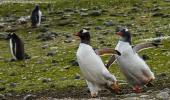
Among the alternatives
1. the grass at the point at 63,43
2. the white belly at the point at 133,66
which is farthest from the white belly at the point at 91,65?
the grass at the point at 63,43

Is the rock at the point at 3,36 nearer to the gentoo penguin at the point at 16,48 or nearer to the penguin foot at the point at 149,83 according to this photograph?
the gentoo penguin at the point at 16,48

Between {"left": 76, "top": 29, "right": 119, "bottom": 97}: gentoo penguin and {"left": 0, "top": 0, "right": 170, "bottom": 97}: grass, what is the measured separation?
6.71ft

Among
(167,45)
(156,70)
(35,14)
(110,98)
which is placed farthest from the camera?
(35,14)

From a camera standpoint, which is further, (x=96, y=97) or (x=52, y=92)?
(x=52, y=92)

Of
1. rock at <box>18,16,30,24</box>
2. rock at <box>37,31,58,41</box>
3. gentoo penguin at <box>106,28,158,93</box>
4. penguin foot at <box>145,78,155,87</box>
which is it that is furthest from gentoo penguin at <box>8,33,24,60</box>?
penguin foot at <box>145,78,155,87</box>

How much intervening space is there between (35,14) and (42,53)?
8.59 metres

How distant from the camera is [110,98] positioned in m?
13.2

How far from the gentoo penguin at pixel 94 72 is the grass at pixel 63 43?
2.05m

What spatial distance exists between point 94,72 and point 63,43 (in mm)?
10527

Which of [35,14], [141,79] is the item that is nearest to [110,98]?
[141,79]

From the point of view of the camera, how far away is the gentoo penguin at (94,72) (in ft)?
45.3

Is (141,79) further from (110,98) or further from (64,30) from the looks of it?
(64,30)

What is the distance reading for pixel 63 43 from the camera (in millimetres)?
24375

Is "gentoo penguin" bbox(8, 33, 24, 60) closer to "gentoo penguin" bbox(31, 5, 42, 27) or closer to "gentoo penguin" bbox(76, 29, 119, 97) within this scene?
"gentoo penguin" bbox(31, 5, 42, 27)
